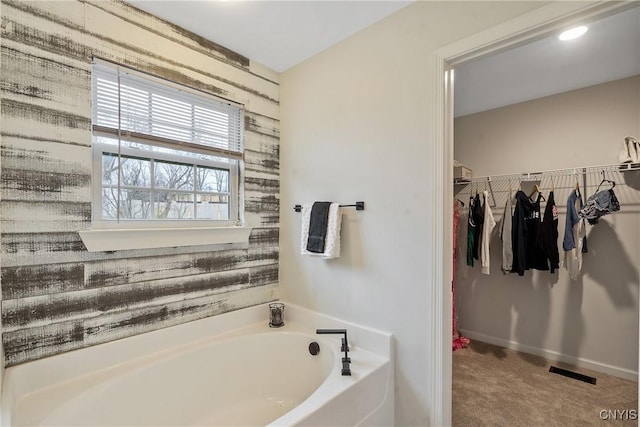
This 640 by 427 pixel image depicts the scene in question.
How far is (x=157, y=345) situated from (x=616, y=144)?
371 centimetres

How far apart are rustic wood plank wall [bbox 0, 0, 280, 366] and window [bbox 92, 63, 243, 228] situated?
8 centimetres

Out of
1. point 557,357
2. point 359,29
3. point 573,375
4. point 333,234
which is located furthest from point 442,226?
point 557,357

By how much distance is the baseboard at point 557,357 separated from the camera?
2.32 metres

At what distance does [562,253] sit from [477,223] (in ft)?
2.32

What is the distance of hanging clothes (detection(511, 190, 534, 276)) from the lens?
8.48 feet

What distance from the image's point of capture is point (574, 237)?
2.38m

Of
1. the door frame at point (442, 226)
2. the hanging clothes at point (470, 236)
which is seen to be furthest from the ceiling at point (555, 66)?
the hanging clothes at point (470, 236)

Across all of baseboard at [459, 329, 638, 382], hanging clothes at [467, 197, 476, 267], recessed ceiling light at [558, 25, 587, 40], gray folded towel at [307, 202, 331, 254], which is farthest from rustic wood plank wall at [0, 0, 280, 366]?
baseboard at [459, 329, 638, 382]

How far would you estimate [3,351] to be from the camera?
1223 millimetres

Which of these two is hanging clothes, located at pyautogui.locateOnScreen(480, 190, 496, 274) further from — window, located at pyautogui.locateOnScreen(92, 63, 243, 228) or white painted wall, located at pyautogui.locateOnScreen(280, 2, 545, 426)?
window, located at pyautogui.locateOnScreen(92, 63, 243, 228)

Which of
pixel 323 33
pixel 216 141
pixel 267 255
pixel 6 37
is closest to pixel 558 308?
pixel 267 255

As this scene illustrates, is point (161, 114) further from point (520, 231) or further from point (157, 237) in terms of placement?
point (520, 231)

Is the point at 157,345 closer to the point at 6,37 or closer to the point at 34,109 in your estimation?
the point at 34,109

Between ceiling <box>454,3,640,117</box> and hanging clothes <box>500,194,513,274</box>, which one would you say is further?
hanging clothes <box>500,194,513,274</box>
